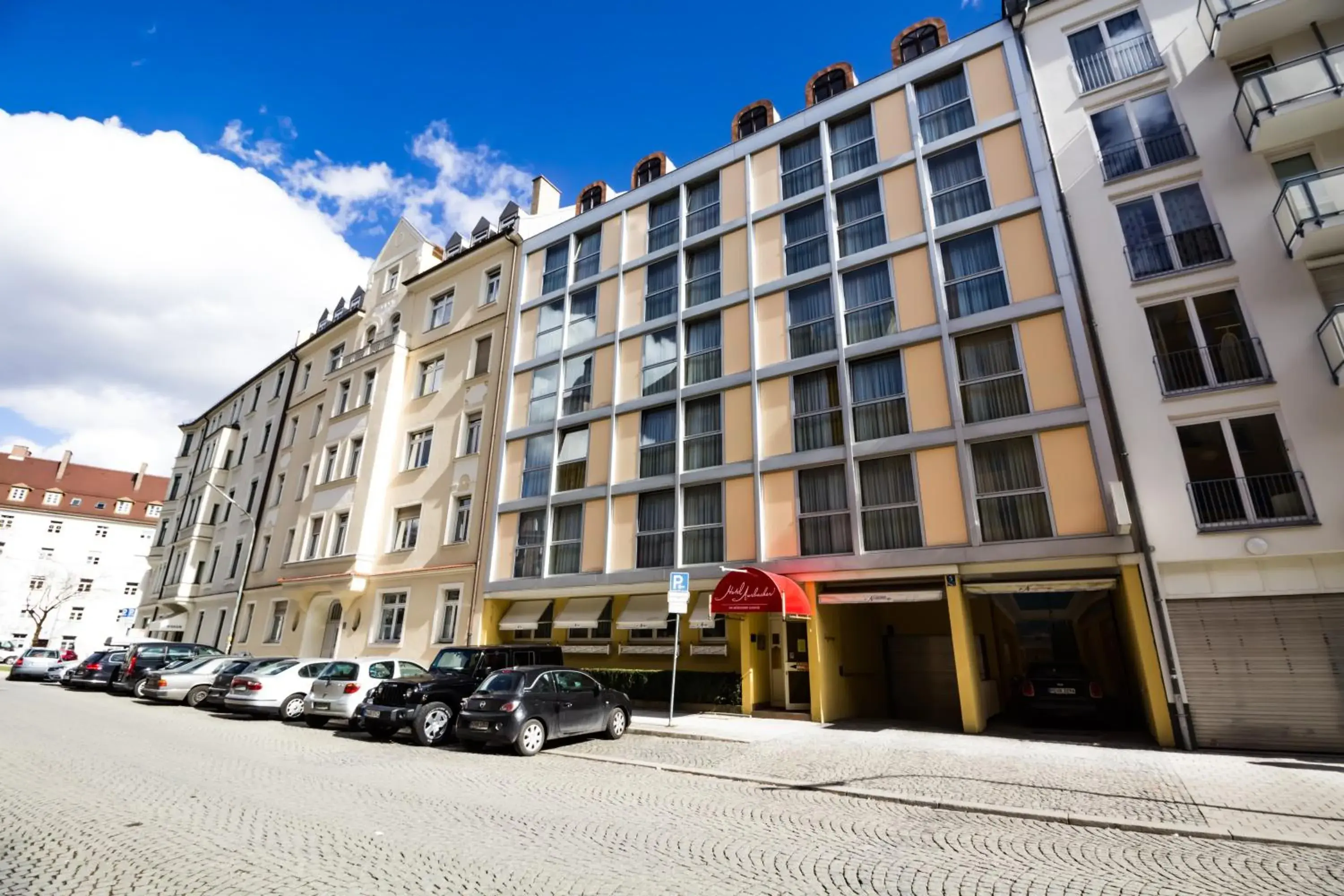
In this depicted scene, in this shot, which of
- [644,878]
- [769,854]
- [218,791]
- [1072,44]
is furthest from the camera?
[1072,44]

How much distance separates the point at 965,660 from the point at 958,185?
12251 millimetres

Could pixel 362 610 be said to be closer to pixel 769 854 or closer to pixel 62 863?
pixel 62 863

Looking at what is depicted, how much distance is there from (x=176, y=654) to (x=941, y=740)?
2483 centimetres

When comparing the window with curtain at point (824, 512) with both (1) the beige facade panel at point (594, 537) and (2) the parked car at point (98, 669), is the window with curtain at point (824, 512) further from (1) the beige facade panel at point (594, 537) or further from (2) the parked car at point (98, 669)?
(2) the parked car at point (98, 669)

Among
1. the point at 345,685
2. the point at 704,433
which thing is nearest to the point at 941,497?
the point at 704,433

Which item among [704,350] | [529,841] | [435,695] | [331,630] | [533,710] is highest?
[704,350]

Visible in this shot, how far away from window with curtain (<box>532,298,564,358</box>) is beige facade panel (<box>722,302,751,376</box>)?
7.27 meters

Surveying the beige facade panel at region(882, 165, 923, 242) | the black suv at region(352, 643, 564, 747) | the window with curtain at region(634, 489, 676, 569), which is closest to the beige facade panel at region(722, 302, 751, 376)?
the window with curtain at region(634, 489, 676, 569)

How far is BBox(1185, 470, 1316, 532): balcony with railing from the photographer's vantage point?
11602 mm

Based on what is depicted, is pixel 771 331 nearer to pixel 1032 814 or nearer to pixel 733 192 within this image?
pixel 733 192

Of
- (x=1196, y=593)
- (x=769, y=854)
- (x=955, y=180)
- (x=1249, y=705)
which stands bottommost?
(x=769, y=854)

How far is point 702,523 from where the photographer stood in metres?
18.5

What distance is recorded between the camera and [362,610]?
84.3 feet

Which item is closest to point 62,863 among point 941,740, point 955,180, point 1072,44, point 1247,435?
point 941,740
